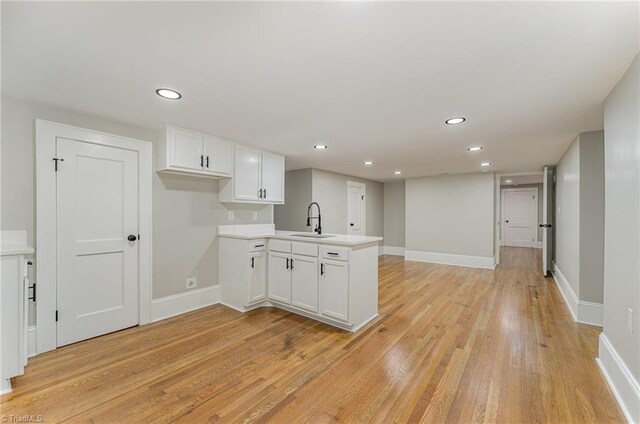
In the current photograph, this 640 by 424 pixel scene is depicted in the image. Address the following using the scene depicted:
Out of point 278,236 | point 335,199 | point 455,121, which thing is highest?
point 455,121

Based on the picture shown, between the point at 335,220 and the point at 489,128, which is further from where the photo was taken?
the point at 335,220

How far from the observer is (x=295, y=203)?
5887mm

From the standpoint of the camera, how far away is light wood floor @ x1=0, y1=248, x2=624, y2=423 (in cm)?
172

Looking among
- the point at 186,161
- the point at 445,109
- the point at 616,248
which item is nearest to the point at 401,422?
the point at 616,248

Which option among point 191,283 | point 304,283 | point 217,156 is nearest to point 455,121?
point 304,283

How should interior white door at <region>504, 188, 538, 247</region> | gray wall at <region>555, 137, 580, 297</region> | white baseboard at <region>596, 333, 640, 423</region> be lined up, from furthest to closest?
interior white door at <region>504, 188, 538, 247</region> < gray wall at <region>555, 137, 580, 297</region> < white baseboard at <region>596, 333, 640, 423</region>

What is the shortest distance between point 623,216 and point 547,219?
162 inches

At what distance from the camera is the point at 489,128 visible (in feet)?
9.96

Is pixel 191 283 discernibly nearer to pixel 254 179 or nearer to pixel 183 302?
pixel 183 302

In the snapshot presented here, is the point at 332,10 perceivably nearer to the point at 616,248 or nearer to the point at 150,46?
the point at 150,46

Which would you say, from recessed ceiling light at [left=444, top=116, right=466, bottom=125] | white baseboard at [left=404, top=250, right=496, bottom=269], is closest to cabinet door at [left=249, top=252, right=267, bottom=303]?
recessed ceiling light at [left=444, top=116, right=466, bottom=125]

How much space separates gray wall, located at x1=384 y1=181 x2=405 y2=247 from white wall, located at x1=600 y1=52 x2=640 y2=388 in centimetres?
568

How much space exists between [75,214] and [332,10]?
2.90 meters

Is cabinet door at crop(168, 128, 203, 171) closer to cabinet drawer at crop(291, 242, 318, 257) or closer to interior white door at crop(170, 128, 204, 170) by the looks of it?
interior white door at crop(170, 128, 204, 170)
